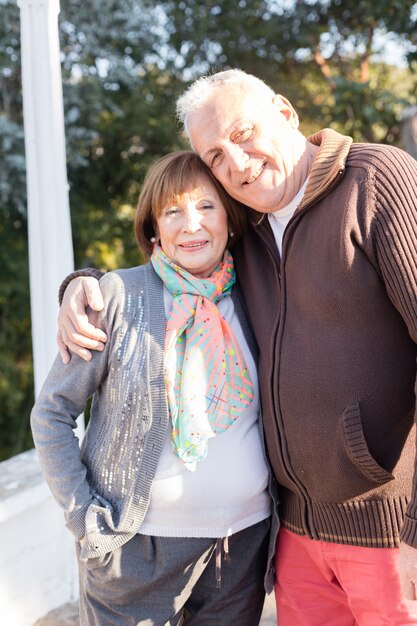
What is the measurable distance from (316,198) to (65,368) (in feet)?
2.81

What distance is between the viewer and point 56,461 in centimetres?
183

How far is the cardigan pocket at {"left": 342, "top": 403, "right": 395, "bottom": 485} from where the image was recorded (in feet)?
5.54

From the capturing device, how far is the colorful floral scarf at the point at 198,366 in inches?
72.2

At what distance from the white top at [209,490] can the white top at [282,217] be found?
57 centimetres

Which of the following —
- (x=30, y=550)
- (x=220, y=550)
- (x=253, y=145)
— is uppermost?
(x=253, y=145)

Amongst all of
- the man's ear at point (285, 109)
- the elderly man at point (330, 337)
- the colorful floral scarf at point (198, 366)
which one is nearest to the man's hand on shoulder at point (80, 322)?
the elderly man at point (330, 337)

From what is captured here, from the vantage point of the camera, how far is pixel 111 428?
186 cm

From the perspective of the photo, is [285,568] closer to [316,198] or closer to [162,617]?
[162,617]

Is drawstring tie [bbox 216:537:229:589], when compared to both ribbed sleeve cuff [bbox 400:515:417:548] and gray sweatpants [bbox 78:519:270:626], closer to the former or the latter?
gray sweatpants [bbox 78:519:270:626]

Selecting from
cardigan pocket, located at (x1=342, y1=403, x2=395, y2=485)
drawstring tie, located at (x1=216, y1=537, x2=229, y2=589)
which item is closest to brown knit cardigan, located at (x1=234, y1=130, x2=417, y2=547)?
cardigan pocket, located at (x1=342, y1=403, x2=395, y2=485)

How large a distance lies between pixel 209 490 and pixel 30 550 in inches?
53.8

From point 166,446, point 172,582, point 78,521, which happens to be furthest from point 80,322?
point 172,582

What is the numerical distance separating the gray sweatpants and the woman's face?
838 mm

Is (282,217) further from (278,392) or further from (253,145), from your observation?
(278,392)
